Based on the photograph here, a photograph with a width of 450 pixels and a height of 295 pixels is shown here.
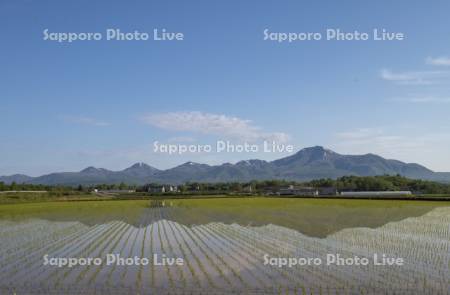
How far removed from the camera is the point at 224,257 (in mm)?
19875

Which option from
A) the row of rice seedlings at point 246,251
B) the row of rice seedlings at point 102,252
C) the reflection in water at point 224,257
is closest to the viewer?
the reflection in water at point 224,257

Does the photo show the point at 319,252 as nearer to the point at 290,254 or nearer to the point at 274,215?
the point at 290,254

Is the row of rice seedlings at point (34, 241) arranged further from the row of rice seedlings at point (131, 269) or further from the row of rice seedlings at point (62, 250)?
the row of rice seedlings at point (131, 269)

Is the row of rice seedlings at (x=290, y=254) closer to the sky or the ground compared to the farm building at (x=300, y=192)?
closer to the ground

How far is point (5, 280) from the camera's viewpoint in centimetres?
1591

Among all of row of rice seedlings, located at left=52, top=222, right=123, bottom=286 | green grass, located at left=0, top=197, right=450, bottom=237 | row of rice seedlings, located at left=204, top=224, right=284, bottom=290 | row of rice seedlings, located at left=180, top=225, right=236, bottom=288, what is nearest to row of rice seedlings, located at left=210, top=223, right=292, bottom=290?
row of rice seedlings, located at left=204, top=224, right=284, bottom=290

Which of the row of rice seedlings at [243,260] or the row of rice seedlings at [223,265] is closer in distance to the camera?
the row of rice seedlings at [223,265]

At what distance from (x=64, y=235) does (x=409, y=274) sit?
2014 centimetres

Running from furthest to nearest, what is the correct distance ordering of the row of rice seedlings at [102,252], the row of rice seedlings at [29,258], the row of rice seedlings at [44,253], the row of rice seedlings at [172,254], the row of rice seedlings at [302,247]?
the row of rice seedlings at [29,258] → the row of rice seedlings at [44,253] → the row of rice seedlings at [302,247] → the row of rice seedlings at [102,252] → the row of rice seedlings at [172,254]

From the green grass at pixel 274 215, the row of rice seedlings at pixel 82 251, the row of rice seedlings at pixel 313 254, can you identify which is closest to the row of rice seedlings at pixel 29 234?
the row of rice seedlings at pixel 82 251

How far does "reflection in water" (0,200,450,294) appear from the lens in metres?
14.6

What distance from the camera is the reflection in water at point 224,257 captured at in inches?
574

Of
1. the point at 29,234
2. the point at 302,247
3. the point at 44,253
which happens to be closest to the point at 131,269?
the point at 44,253

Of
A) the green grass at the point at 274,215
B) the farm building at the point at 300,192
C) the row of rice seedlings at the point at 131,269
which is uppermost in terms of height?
the farm building at the point at 300,192
